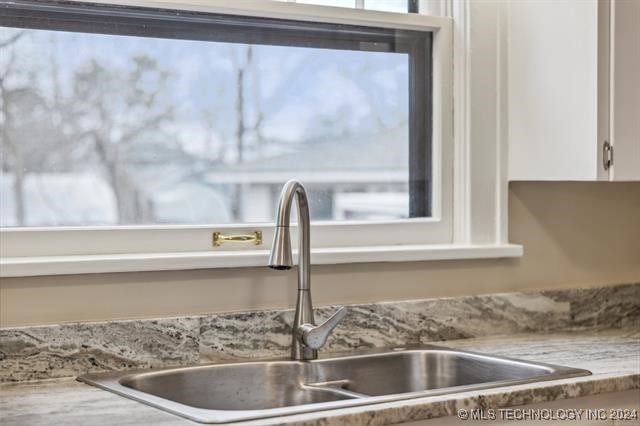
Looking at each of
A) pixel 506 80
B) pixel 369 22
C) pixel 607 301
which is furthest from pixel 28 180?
pixel 607 301

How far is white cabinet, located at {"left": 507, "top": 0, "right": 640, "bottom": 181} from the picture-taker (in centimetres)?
229

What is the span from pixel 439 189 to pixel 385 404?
3.19 ft

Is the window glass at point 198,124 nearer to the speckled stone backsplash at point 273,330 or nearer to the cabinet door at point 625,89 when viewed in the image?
the speckled stone backsplash at point 273,330

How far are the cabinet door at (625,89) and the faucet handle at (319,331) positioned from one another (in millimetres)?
723

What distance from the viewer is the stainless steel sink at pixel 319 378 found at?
201 cm

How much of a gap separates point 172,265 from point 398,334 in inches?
23.5

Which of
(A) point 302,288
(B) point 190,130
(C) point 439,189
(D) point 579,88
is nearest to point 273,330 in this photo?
(A) point 302,288

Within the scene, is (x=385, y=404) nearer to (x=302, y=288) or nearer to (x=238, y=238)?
(x=302, y=288)

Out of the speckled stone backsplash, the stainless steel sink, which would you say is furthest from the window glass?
the stainless steel sink

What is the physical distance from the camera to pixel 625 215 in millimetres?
2809

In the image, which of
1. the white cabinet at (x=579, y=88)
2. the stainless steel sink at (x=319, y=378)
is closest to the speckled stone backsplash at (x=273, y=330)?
the stainless steel sink at (x=319, y=378)

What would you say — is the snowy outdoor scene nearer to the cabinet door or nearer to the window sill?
the window sill

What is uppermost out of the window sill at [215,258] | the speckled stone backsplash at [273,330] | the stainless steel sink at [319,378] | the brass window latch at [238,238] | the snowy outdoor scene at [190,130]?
Result: the snowy outdoor scene at [190,130]

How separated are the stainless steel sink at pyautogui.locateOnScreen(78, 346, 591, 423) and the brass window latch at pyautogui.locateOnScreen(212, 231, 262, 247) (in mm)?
296
